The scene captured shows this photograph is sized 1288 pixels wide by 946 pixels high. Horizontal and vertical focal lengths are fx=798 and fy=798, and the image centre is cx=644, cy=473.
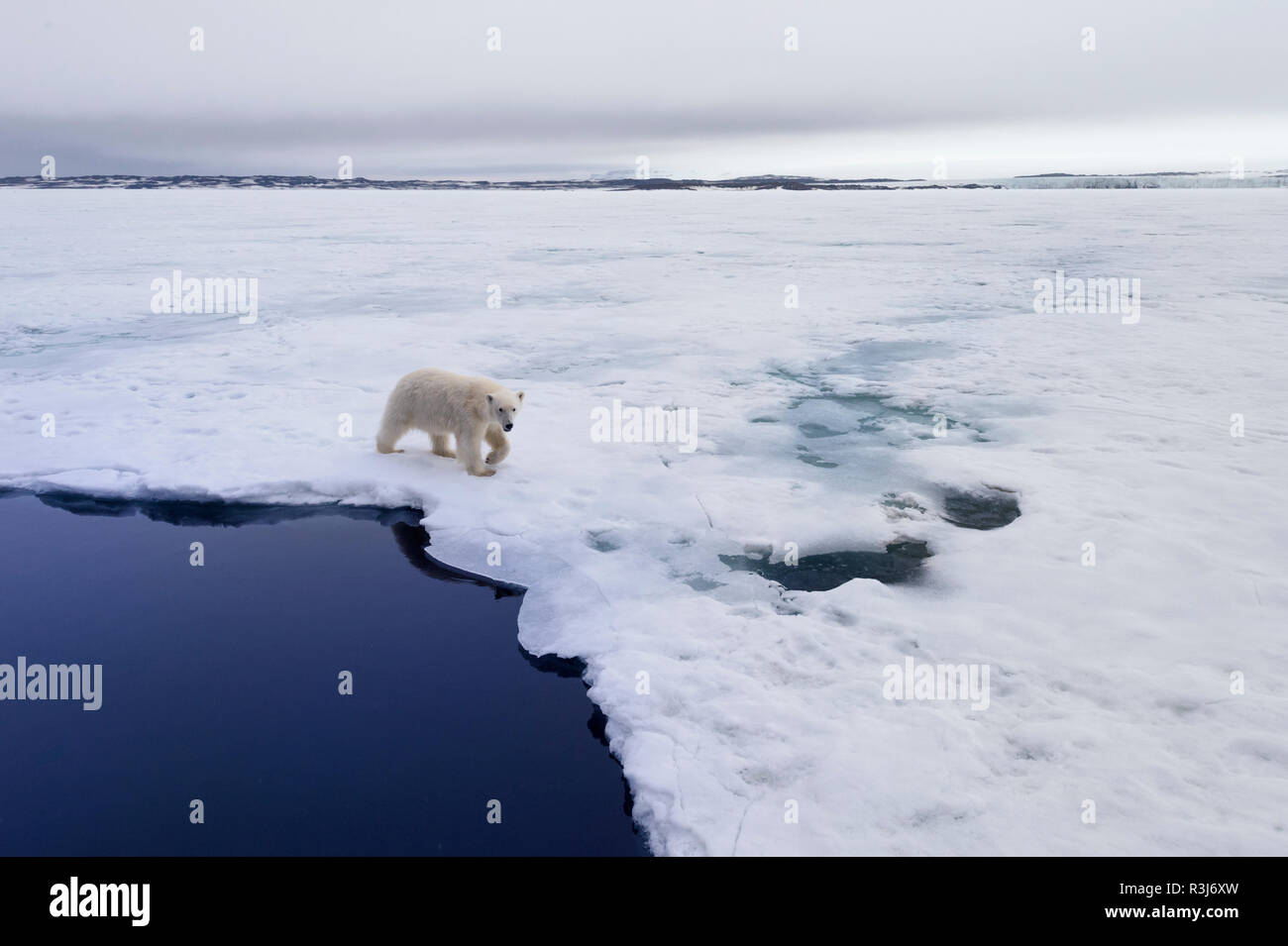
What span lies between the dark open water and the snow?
0.79 feet

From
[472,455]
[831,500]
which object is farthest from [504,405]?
[831,500]

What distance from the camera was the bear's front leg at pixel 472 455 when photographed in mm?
5539

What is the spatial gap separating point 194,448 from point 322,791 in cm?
415

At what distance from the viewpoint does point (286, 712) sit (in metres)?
3.32

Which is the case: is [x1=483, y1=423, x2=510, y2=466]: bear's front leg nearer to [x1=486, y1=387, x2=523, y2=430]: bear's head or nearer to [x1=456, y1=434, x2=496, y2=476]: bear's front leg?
[x1=456, y1=434, x2=496, y2=476]: bear's front leg

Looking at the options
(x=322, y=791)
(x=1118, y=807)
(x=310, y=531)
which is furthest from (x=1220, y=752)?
(x=310, y=531)

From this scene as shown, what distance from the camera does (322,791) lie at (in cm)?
287

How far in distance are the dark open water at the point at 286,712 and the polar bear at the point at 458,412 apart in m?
0.86

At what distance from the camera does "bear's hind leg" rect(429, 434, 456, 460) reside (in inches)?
239

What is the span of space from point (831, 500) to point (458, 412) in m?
2.59

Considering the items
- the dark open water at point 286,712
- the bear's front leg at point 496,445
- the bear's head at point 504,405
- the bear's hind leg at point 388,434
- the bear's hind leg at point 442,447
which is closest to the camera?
the dark open water at point 286,712

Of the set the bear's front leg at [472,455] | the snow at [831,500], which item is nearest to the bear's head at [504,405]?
the bear's front leg at [472,455]

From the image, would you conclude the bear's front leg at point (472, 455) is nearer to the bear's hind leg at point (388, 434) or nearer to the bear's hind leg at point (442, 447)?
the bear's hind leg at point (442, 447)

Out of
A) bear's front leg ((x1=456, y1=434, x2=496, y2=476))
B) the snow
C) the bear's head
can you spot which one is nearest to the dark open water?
the snow
